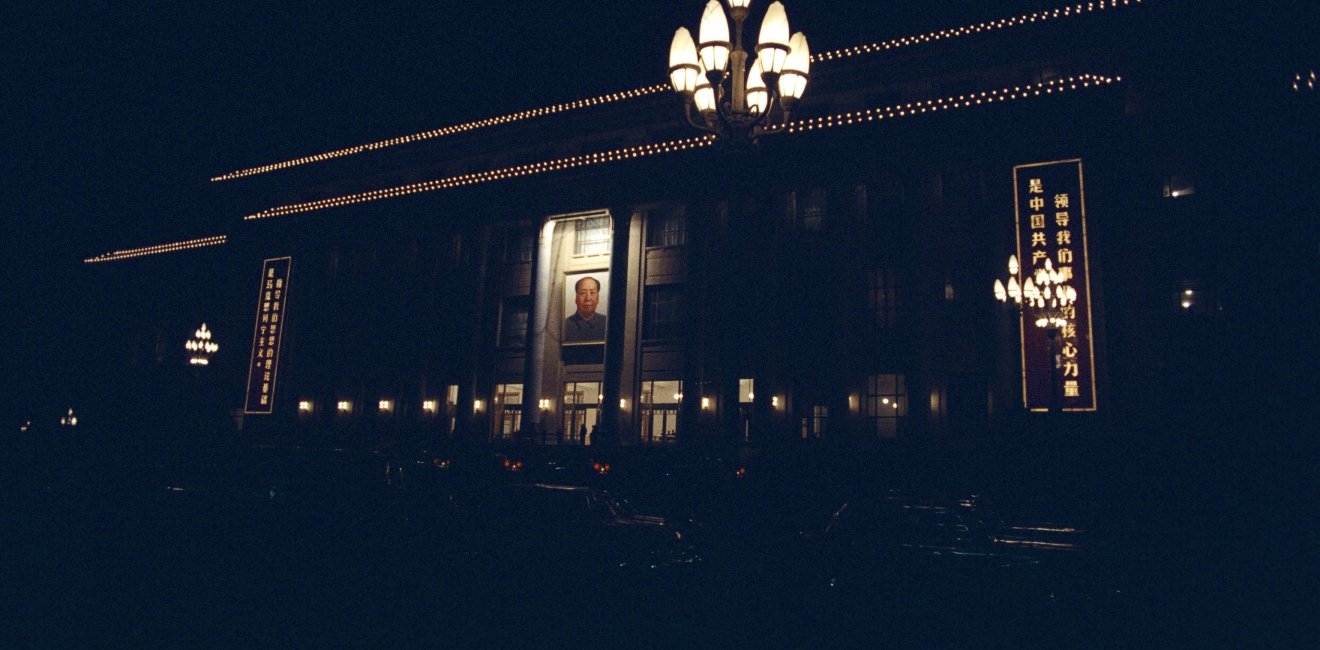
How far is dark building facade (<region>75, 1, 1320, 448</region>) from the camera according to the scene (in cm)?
1869

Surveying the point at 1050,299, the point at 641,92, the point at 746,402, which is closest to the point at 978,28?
the point at 1050,299

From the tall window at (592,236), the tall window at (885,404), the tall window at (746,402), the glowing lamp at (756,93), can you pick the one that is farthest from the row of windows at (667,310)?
the glowing lamp at (756,93)

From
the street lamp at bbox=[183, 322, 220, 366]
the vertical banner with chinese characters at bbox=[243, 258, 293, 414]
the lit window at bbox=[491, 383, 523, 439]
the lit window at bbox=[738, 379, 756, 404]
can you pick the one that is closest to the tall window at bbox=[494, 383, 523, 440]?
the lit window at bbox=[491, 383, 523, 439]

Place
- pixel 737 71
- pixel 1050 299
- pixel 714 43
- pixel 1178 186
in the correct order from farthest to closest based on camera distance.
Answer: pixel 1178 186 → pixel 1050 299 → pixel 737 71 → pixel 714 43

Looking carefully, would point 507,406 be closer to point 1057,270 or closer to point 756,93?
point 1057,270

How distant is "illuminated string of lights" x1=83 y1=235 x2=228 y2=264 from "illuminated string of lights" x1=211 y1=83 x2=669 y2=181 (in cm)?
352

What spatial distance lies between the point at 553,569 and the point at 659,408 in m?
21.4

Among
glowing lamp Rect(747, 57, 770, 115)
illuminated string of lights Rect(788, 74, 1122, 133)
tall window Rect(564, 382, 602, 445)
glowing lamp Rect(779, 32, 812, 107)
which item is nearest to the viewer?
glowing lamp Rect(779, 32, 812, 107)

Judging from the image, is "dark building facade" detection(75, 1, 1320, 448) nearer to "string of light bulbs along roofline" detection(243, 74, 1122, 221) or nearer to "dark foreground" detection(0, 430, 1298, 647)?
"string of light bulbs along roofline" detection(243, 74, 1122, 221)

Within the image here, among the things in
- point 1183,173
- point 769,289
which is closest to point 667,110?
point 769,289

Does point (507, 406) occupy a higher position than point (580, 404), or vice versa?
point (580, 404)

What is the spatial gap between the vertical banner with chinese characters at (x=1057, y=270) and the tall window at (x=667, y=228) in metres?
13.3

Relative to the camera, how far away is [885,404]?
2350cm

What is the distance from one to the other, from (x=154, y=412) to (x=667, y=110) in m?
25.2
